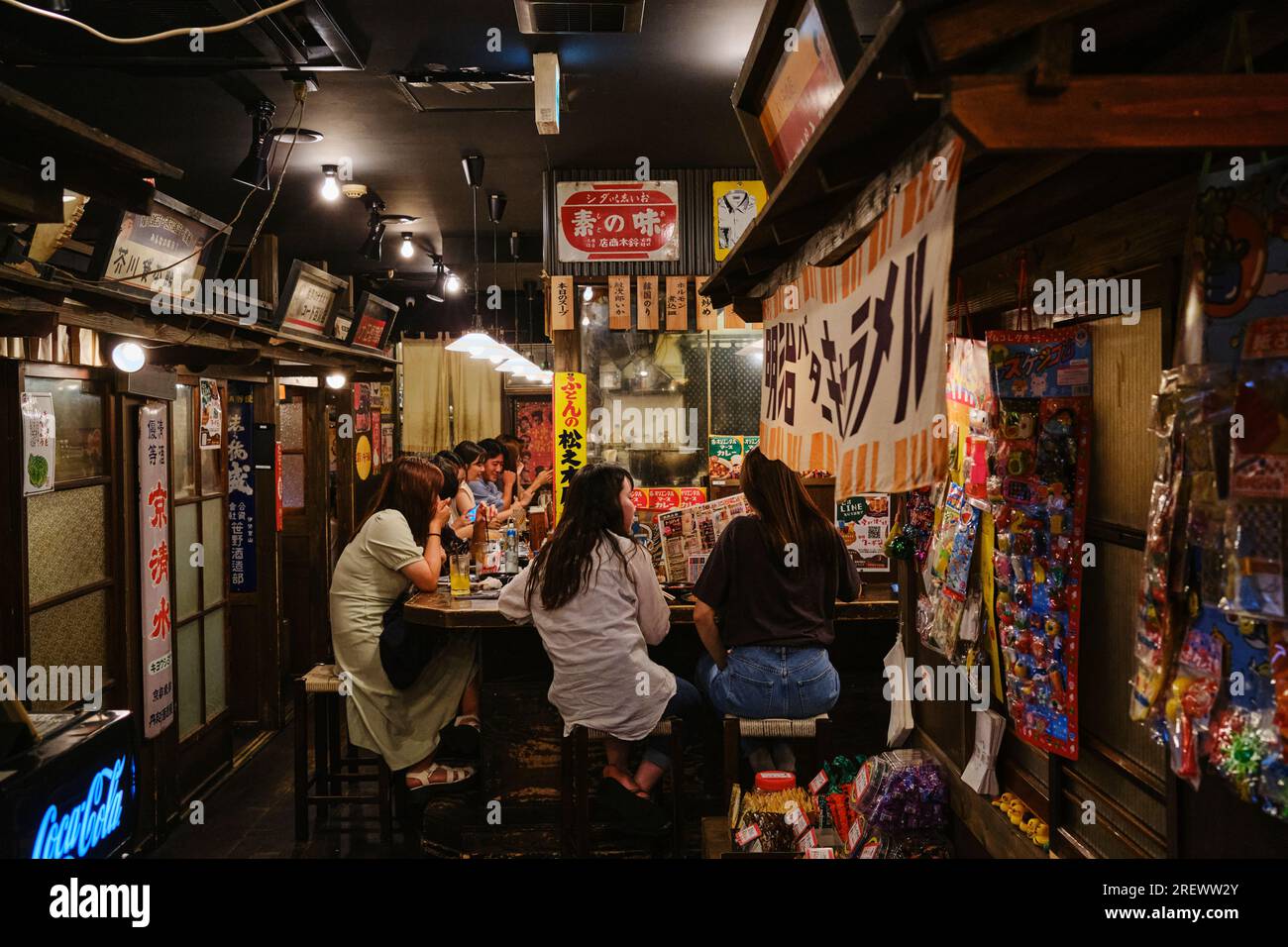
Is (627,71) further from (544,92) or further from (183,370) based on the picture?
(183,370)

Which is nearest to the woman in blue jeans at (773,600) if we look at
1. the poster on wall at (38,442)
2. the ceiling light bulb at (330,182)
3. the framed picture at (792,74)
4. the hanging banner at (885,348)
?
the hanging banner at (885,348)

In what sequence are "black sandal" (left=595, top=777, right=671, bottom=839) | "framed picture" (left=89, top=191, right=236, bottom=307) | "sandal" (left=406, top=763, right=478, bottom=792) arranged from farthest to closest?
"sandal" (left=406, top=763, right=478, bottom=792) < "framed picture" (left=89, top=191, right=236, bottom=307) < "black sandal" (left=595, top=777, right=671, bottom=839)

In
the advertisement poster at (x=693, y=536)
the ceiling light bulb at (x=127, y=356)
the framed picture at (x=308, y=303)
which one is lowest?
the advertisement poster at (x=693, y=536)

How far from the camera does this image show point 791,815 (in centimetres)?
370

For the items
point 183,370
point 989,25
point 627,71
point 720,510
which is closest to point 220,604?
point 183,370

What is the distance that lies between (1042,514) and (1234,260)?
994 millimetres

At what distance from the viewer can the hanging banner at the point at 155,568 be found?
5.56 metres

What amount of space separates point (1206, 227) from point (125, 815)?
2772 millimetres

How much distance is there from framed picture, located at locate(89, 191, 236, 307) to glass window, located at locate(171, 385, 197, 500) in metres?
1.02

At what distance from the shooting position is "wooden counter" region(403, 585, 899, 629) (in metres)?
4.88

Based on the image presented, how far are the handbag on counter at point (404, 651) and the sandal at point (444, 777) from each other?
0.49 metres

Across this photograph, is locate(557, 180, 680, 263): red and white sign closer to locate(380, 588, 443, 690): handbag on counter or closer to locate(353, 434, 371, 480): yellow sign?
locate(380, 588, 443, 690): handbag on counter

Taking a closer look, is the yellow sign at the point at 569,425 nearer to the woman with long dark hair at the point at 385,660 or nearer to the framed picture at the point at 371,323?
the woman with long dark hair at the point at 385,660

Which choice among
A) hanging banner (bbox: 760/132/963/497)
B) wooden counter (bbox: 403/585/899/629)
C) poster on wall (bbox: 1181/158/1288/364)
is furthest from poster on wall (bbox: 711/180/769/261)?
poster on wall (bbox: 1181/158/1288/364)
